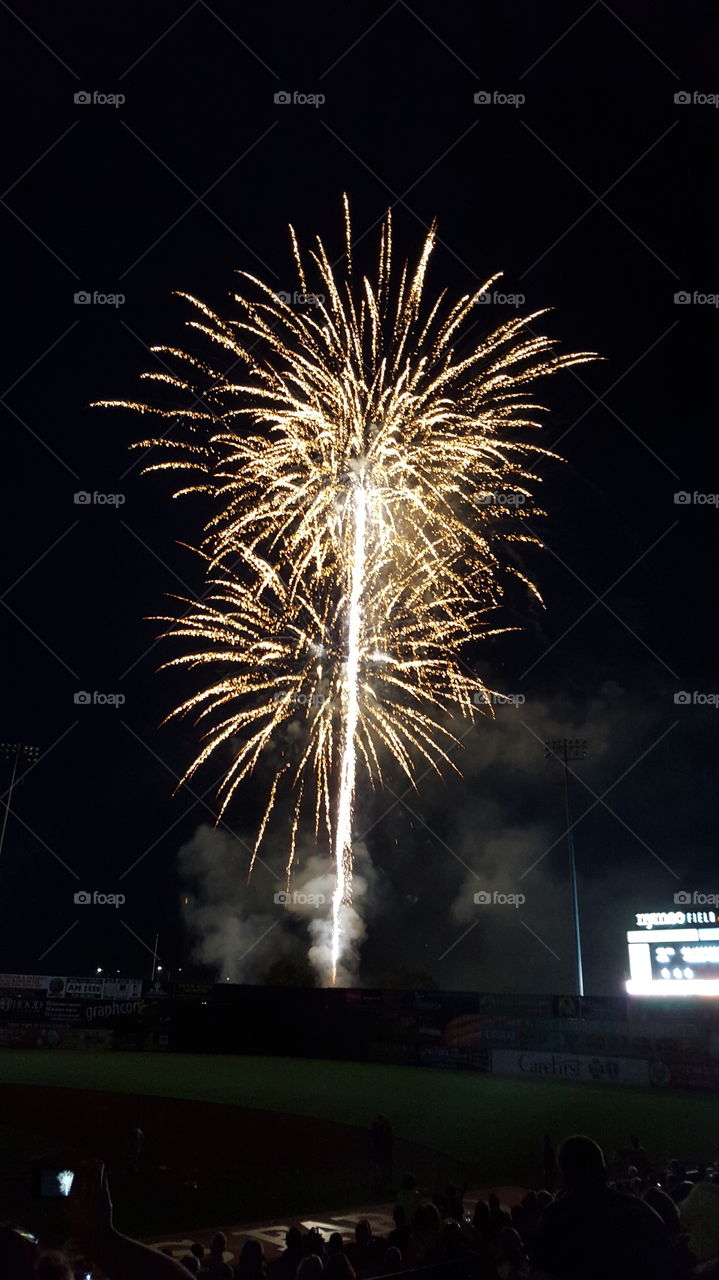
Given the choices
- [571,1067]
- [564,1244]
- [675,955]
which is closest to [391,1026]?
[571,1067]

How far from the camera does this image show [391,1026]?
100 feet

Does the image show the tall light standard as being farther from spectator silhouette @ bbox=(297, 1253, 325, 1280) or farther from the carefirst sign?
spectator silhouette @ bbox=(297, 1253, 325, 1280)

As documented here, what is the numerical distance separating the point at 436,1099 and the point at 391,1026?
250 inches

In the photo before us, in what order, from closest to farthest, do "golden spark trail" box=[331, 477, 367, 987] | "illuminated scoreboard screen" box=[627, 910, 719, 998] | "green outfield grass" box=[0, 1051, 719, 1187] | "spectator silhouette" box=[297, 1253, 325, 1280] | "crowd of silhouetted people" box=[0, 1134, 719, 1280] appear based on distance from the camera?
"crowd of silhouetted people" box=[0, 1134, 719, 1280] < "spectator silhouette" box=[297, 1253, 325, 1280] < "green outfield grass" box=[0, 1051, 719, 1187] < "golden spark trail" box=[331, 477, 367, 987] < "illuminated scoreboard screen" box=[627, 910, 719, 998]

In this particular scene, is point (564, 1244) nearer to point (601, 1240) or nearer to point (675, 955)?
point (601, 1240)

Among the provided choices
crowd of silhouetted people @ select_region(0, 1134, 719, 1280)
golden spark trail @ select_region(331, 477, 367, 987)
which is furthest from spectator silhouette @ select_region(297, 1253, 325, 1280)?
golden spark trail @ select_region(331, 477, 367, 987)

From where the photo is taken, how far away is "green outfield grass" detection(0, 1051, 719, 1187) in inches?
750

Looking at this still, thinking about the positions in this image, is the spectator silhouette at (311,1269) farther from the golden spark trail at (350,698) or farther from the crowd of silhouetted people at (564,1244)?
the golden spark trail at (350,698)

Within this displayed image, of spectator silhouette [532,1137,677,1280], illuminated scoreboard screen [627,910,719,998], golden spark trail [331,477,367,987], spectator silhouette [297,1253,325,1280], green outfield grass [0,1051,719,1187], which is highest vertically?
golden spark trail [331,477,367,987]

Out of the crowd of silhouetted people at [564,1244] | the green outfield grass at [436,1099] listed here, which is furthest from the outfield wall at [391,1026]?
the crowd of silhouetted people at [564,1244]

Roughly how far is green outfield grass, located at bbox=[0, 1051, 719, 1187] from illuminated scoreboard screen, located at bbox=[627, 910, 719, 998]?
6.81 meters

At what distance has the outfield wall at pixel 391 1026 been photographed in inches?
958

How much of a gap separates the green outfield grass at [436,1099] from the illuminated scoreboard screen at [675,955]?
268 inches

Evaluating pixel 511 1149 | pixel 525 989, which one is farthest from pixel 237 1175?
pixel 525 989
